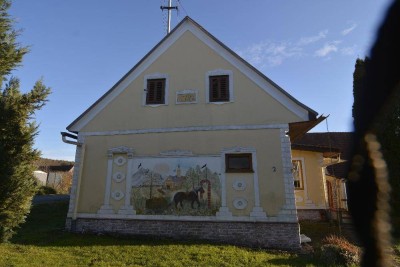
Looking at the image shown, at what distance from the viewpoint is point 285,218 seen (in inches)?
428

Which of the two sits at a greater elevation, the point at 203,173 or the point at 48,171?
the point at 48,171

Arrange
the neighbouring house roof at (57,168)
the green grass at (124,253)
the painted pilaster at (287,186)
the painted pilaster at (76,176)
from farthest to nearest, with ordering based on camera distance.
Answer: the neighbouring house roof at (57,168) < the painted pilaster at (76,176) < the painted pilaster at (287,186) < the green grass at (124,253)

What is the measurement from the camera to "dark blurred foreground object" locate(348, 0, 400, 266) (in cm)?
236

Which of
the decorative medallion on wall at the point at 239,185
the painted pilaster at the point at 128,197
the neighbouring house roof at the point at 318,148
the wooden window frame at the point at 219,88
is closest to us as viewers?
the decorative medallion on wall at the point at 239,185

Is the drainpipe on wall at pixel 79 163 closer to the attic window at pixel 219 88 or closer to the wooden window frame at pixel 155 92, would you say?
the wooden window frame at pixel 155 92

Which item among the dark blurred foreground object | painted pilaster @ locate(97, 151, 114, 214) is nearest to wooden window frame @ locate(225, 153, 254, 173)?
painted pilaster @ locate(97, 151, 114, 214)

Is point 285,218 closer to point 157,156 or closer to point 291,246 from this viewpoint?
point 291,246

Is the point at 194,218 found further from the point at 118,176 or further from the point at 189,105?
the point at 189,105

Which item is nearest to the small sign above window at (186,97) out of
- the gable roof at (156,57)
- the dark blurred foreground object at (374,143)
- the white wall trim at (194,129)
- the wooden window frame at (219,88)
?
the wooden window frame at (219,88)

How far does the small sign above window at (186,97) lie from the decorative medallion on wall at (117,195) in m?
4.15

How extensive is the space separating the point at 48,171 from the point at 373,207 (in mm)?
51688

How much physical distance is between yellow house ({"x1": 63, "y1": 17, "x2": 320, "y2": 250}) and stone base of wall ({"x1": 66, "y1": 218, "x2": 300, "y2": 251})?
0.11 feet

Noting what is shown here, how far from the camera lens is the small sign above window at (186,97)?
1269 cm

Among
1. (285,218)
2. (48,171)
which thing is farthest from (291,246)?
(48,171)
